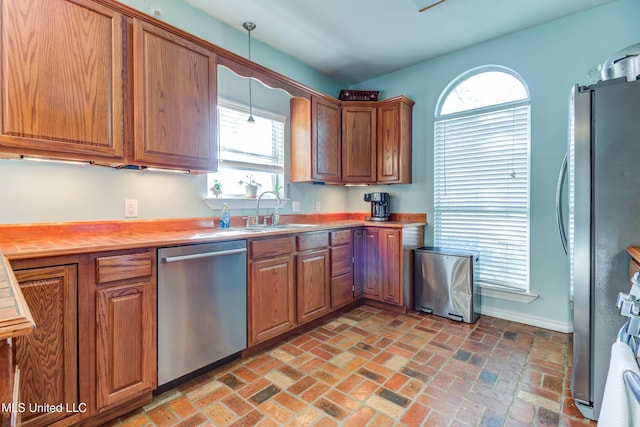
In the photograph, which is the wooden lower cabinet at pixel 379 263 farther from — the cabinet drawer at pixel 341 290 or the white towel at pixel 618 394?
the white towel at pixel 618 394

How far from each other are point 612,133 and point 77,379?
9.45 feet

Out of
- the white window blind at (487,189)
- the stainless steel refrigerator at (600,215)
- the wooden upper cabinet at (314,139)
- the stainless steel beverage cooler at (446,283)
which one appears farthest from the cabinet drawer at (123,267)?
the white window blind at (487,189)

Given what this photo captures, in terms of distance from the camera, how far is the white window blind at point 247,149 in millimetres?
2797

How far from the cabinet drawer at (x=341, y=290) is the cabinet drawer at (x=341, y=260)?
6 cm

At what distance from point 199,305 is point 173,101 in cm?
136

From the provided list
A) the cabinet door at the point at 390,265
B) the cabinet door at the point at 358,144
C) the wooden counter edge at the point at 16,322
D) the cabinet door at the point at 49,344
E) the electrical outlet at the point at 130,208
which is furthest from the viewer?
the cabinet door at the point at 358,144

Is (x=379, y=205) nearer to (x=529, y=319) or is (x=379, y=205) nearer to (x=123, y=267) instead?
(x=529, y=319)

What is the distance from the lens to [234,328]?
82.5 inches

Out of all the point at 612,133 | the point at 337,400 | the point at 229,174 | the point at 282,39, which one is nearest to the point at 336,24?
the point at 282,39

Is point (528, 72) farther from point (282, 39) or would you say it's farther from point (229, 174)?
point (229, 174)

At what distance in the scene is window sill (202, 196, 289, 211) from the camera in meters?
2.65

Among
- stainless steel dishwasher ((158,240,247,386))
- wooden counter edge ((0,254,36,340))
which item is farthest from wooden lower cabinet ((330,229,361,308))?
wooden counter edge ((0,254,36,340))

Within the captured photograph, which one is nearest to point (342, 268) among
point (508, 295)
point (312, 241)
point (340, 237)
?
point (340, 237)

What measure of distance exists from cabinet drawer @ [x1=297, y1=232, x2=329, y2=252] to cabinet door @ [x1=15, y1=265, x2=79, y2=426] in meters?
1.55
